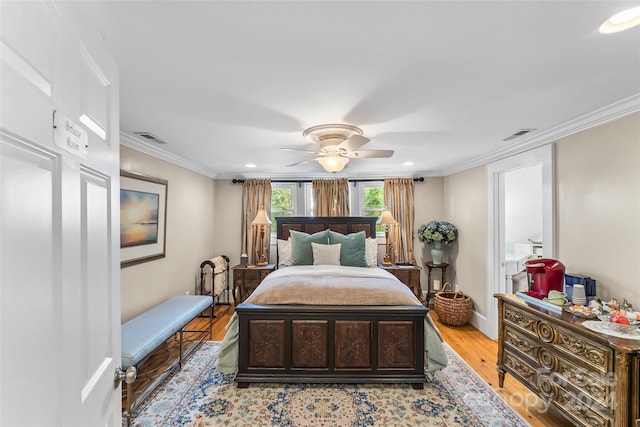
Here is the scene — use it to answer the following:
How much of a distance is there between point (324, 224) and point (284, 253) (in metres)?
0.85

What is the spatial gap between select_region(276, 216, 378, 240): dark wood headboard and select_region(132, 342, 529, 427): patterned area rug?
2.36 meters

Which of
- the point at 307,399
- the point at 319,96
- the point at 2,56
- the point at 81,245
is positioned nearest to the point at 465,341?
the point at 307,399

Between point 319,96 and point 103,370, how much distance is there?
1.73 m

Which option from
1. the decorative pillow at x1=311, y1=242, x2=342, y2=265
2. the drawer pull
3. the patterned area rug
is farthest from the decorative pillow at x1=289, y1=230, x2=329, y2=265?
the drawer pull

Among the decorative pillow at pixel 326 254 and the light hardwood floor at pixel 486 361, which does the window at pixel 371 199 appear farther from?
the light hardwood floor at pixel 486 361

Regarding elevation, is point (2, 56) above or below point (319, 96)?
below

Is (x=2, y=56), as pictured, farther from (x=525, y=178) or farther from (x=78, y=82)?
(x=525, y=178)

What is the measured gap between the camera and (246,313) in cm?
261

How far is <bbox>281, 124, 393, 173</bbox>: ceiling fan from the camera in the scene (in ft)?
7.83

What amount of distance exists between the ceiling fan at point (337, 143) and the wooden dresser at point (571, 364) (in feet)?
5.83

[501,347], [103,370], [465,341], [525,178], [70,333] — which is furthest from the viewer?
[525,178]

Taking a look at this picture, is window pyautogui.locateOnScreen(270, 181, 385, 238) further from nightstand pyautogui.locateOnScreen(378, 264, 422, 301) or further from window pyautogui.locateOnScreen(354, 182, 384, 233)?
nightstand pyautogui.locateOnScreen(378, 264, 422, 301)

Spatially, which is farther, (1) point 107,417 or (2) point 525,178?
(2) point 525,178

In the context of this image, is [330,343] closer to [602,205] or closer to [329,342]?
[329,342]
